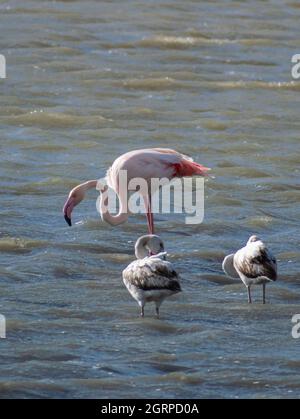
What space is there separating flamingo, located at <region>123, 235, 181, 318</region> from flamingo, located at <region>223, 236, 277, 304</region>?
63 cm

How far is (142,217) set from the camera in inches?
497

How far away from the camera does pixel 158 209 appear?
42.3 ft

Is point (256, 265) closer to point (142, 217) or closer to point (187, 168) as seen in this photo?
point (187, 168)

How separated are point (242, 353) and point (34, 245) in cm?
300

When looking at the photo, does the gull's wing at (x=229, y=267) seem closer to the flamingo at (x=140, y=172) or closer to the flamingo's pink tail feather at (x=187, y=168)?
the flamingo at (x=140, y=172)

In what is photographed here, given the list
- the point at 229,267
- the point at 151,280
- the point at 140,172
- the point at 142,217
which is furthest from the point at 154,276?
the point at 142,217

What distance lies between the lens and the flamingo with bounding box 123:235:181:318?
9.27 m

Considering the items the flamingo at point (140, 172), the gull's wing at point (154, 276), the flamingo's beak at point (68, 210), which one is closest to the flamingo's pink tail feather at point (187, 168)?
the flamingo at point (140, 172)

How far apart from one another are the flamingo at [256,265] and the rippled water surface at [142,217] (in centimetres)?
25

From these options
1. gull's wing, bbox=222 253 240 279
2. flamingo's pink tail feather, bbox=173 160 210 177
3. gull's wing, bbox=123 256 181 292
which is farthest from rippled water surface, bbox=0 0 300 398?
flamingo's pink tail feather, bbox=173 160 210 177

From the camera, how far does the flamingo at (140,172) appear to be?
11.6m

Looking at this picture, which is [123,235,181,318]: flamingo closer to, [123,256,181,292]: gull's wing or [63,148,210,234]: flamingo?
[123,256,181,292]: gull's wing
